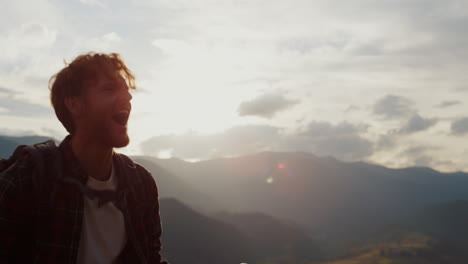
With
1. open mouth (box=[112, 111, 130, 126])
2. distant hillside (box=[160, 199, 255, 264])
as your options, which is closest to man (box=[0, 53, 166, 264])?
open mouth (box=[112, 111, 130, 126])

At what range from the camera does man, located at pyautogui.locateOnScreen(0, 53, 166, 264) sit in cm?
393

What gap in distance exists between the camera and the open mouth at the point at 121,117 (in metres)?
4.68

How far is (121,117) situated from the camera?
4715 millimetres

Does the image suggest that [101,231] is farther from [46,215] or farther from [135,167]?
[135,167]

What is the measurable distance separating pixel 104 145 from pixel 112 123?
31 cm

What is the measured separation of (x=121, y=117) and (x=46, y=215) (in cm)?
136

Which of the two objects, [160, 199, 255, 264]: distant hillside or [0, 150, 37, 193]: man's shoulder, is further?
[160, 199, 255, 264]: distant hillside

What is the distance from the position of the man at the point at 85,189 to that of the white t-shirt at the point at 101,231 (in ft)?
0.03

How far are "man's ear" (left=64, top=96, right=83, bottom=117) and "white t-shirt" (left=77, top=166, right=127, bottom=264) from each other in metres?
0.81

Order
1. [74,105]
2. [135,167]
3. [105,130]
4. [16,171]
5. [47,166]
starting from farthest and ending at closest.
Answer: [135,167] < [74,105] < [105,130] < [47,166] < [16,171]

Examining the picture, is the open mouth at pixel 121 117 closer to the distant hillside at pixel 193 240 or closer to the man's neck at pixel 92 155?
the man's neck at pixel 92 155

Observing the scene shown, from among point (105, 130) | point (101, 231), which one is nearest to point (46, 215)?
point (101, 231)

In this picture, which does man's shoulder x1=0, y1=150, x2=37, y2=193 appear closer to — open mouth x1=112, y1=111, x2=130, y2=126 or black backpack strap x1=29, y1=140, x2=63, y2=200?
black backpack strap x1=29, y1=140, x2=63, y2=200

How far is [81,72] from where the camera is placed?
4.73 metres
